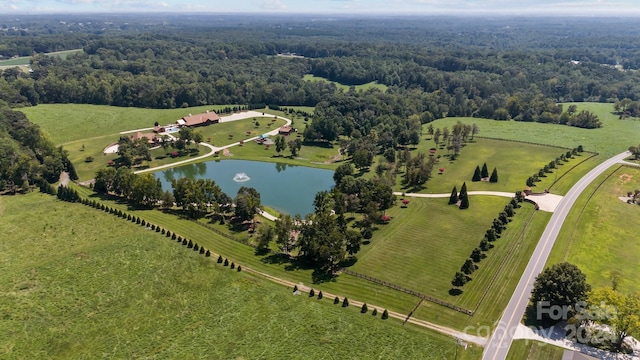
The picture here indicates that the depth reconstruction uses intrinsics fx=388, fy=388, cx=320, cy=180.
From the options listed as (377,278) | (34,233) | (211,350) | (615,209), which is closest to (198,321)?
(211,350)

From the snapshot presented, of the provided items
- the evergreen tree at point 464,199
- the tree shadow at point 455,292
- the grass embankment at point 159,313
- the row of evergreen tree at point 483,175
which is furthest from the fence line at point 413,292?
the row of evergreen tree at point 483,175

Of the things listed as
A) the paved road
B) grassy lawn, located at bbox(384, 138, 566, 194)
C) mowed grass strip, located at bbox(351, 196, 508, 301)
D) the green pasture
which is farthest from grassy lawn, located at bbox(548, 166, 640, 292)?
the green pasture

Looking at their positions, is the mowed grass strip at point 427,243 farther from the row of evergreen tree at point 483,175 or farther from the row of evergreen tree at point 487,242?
the row of evergreen tree at point 483,175

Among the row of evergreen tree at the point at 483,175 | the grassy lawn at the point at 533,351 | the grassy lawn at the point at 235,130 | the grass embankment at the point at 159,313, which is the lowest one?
the grass embankment at the point at 159,313

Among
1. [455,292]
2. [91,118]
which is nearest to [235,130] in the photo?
[91,118]

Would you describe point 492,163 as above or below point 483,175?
below

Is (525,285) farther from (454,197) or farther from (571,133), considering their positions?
(571,133)
